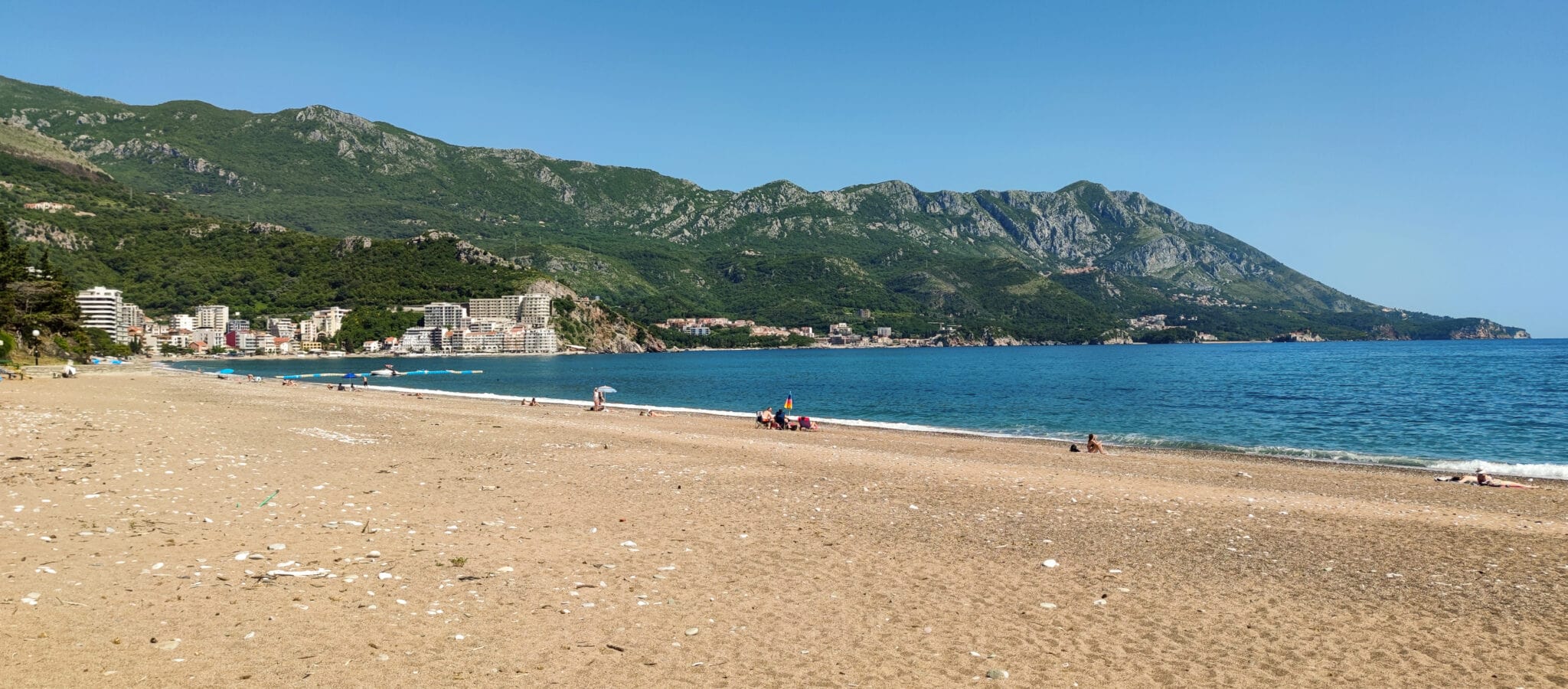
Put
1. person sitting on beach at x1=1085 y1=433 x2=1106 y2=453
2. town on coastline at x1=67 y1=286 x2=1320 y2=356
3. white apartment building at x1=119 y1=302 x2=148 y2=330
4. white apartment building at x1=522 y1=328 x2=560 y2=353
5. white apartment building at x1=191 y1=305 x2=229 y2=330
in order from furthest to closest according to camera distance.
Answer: white apartment building at x1=522 y1=328 x2=560 y2=353 → white apartment building at x1=191 y1=305 x2=229 y2=330 → white apartment building at x1=119 y1=302 x2=148 y2=330 → town on coastline at x1=67 y1=286 x2=1320 y2=356 → person sitting on beach at x1=1085 y1=433 x2=1106 y2=453

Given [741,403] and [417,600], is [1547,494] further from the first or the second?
[741,403]

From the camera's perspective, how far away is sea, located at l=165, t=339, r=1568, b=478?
95.9 ft

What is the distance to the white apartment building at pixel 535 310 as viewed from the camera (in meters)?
192

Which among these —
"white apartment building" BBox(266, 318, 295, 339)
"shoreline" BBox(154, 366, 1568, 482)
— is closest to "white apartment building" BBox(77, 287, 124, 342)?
"white apartment building" BBox(266, 318, 295, 339)

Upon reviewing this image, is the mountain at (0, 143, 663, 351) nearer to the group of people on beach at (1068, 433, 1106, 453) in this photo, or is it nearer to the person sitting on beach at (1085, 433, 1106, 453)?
the group of people on beach at (1068, 433, 1106, 453)

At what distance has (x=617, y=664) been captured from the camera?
6129 millimetres

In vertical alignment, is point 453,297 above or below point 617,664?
above

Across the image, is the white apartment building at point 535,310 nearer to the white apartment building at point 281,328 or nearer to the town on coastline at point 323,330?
the town on coastline at point 323,330

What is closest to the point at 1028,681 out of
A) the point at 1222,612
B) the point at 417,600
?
the point at 1222,612

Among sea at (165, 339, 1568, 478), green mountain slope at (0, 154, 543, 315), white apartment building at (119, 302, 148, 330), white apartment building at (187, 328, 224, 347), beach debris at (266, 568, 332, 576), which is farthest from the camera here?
green mountain slope at (0, 154, 543, 315)

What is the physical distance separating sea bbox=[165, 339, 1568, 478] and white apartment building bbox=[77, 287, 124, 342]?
257ft

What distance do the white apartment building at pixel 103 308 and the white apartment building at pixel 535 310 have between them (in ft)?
248

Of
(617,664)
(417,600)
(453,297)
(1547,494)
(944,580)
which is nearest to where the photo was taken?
(617,664)

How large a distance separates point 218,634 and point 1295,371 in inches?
3834
